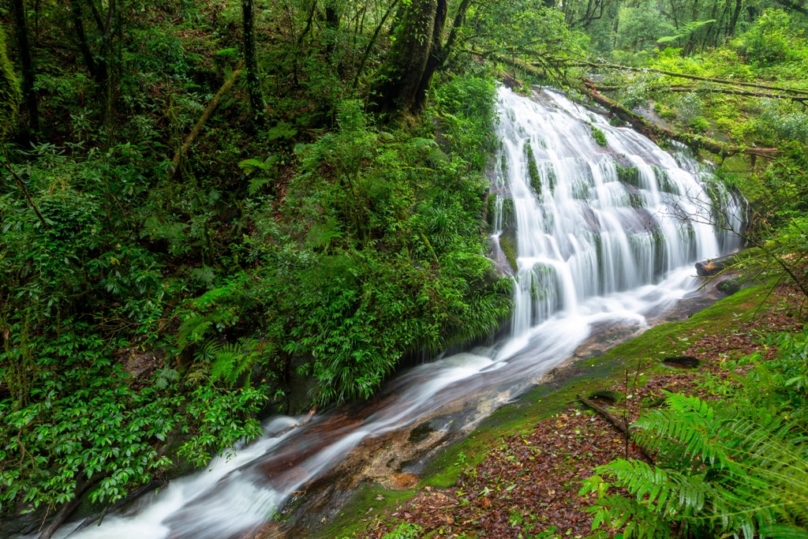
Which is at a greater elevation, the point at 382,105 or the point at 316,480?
the point at 382,105

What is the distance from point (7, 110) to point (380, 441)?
7.44m

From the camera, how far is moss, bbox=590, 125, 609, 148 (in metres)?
11.8

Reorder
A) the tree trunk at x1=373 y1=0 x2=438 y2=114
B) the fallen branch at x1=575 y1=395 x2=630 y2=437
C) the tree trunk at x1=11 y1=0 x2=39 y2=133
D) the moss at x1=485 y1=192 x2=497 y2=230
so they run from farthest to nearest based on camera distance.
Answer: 1. the moss at x1=485 y1=192 x2=497 y2=230
2. the tree trunk at x1=373 y1=0 x2=438 y2=114
3. the tree trunk at x1=11 y1=0 x2=39 y2=133
4. the fallen branch at x1=575 y1=395 x2=630 y2=437

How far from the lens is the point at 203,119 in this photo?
856cm

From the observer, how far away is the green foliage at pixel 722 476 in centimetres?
191

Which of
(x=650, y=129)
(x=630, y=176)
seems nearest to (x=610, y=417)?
(x=630, y=176)

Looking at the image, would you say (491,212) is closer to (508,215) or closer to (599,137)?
(508,215)

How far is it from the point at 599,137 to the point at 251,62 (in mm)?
9035

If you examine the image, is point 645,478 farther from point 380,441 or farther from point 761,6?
point 761,6

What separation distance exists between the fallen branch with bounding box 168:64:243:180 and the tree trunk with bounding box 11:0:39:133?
6.85ft

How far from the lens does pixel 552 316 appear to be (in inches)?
332

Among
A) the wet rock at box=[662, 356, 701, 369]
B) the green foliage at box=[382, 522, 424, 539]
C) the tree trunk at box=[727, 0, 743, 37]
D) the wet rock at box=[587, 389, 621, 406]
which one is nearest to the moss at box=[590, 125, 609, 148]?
the wet rock at box=[662, 356, 701, 369]

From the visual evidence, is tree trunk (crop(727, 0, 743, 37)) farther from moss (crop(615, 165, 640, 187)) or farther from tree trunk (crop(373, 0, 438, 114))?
tree trunk (crop(373, 0, 438, 114))

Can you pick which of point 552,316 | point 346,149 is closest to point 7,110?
point 346,149
